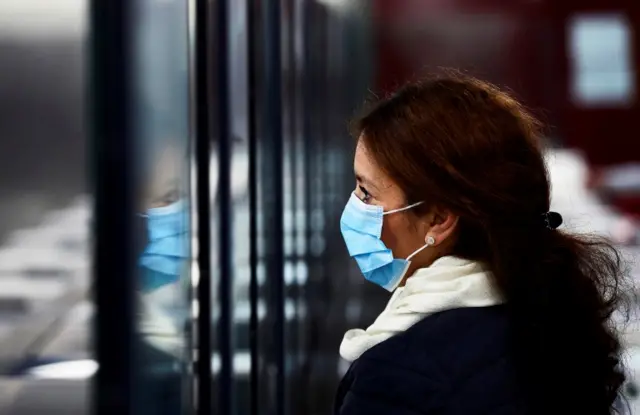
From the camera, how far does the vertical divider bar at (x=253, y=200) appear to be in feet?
7.63

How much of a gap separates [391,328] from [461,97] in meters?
0.28

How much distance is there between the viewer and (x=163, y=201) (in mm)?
1338

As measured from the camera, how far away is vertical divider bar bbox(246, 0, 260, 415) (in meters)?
2.32

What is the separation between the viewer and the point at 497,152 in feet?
3.99

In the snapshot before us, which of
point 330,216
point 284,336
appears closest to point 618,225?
point 330,216

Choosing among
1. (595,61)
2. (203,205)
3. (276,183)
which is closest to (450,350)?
(203,205)

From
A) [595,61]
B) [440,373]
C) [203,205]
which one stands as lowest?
[440,373]

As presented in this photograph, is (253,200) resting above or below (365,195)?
below

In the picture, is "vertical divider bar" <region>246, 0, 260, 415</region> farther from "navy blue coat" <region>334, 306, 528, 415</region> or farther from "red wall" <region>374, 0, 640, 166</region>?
"red wall" <region>374, 0, 640, 166</region>

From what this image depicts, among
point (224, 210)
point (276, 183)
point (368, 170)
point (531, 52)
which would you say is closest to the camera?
point (368, 170)

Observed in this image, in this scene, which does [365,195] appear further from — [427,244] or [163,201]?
[163,201]

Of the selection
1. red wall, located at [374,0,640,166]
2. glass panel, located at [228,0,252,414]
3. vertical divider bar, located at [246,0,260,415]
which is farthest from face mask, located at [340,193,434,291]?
red wall, located at [374,0,640,166]

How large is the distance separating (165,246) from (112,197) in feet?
1.06

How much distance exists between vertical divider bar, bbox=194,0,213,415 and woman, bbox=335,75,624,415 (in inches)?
18.6
